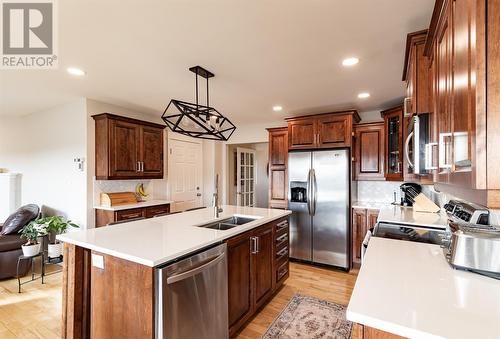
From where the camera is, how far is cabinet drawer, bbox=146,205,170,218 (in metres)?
3.89

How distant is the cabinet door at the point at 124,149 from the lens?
3.61 meters

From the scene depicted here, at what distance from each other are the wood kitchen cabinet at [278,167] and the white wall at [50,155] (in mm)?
3014

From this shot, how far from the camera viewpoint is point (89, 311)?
187 centimetres

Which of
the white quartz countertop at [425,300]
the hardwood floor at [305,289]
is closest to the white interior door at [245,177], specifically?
the hardwood floor at [305,289]

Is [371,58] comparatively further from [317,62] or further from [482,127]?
[482,127]

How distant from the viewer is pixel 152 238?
5.96ft

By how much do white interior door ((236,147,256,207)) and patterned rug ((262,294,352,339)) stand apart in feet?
11.2

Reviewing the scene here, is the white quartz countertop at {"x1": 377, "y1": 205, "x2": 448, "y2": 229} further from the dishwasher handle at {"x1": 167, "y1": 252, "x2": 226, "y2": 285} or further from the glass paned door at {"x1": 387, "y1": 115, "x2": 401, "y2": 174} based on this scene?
the dishwasher handle at {"x1": 167, "y1": 252, "x2": 226, "y2": 285}

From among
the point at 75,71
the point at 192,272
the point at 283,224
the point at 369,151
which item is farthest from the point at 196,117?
the point at 369,151

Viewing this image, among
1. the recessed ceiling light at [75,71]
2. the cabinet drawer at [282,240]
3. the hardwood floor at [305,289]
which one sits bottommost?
the hardwood floor at [305,289]

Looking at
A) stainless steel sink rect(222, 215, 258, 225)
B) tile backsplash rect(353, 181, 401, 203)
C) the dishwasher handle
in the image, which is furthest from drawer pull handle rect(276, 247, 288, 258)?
tile backsplash rect(353, 181, 401, 203)

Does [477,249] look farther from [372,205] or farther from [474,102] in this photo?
[372,205]

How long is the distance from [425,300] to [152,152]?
13.6ft
